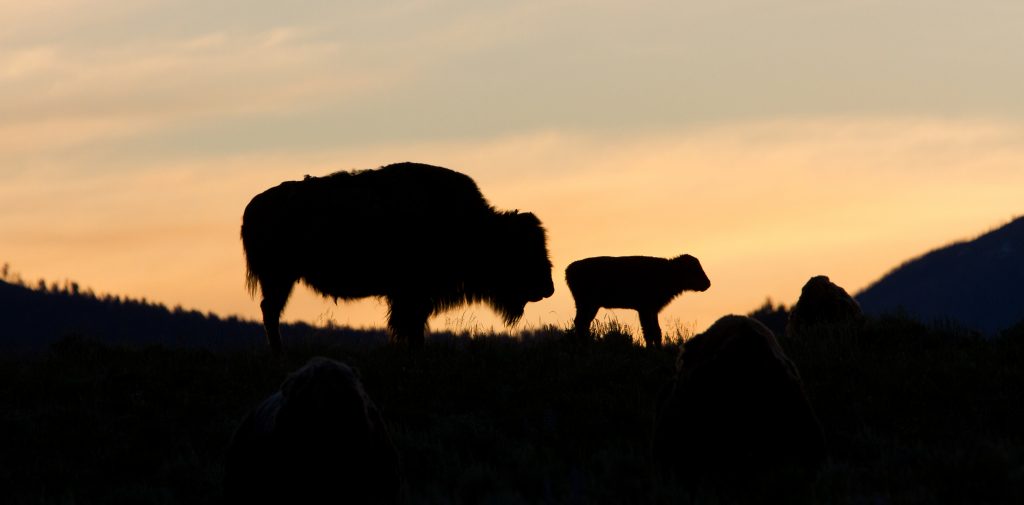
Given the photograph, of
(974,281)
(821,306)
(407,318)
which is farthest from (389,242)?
(974,281)

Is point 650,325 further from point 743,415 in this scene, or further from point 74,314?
point 74,314

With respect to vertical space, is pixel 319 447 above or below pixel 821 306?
below

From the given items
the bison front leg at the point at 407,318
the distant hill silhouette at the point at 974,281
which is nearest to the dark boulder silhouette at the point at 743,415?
the bison front leg at the point at 407,318

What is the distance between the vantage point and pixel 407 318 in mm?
17797

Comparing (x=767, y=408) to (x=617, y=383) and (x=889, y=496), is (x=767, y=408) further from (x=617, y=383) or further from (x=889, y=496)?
(x=617, y=383)

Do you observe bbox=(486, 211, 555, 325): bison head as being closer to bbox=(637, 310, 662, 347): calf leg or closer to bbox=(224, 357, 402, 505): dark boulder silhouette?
bbox=(637, 310, 662, 347): calf leg

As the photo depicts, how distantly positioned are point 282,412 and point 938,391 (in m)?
6.74

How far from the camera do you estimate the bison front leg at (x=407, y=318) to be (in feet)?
58.0

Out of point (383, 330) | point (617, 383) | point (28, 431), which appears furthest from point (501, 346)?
point (28, 431)

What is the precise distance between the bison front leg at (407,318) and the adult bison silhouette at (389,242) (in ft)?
0.04

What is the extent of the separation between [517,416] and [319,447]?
3.90 metres

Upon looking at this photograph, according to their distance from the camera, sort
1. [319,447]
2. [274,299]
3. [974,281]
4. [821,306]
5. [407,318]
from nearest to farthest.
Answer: [319,447], [407,318], [274,299], [821,306], [974,281]

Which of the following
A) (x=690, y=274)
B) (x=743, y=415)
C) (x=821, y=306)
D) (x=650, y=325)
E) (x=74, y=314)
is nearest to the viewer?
(x=743, y=415)

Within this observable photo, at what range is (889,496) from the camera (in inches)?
384
